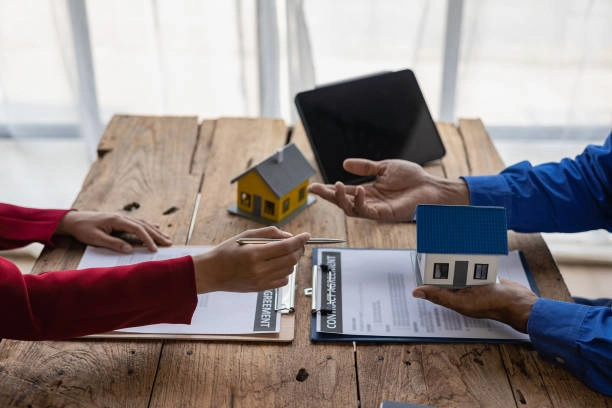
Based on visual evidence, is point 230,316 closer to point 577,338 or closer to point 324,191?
point 324,191

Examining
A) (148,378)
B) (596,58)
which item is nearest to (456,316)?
(148,378)

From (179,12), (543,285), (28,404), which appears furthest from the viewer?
(179,12)

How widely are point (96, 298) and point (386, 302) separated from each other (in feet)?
1.60

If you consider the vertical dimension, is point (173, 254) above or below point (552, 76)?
above

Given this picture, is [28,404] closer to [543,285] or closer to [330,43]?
[543,285]

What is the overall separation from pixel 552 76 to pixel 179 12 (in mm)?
1489

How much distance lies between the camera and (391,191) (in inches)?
59.3

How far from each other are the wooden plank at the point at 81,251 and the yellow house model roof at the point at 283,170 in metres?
0.20

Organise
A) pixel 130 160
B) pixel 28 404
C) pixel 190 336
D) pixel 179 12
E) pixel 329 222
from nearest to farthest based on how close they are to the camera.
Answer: pixel 28 404, pixel 190 336, pixel 329 222, pixel 130 160, pixel 179 12

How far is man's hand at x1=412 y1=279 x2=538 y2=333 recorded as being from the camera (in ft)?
3.64

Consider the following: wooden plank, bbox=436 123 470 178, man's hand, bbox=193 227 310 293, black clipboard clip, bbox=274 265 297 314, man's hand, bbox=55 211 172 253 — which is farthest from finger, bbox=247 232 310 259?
wooden plank, bbox=436 123 470 178

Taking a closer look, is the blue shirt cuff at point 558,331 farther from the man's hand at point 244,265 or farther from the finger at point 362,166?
the finger at point 362,166

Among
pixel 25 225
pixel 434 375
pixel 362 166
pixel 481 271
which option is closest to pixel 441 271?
pixel 481 271

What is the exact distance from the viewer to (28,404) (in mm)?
967
